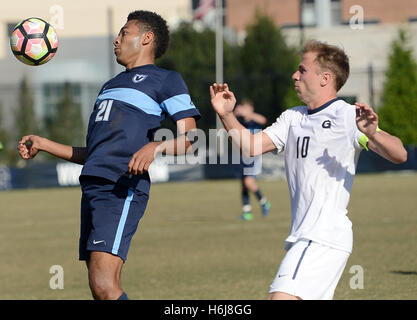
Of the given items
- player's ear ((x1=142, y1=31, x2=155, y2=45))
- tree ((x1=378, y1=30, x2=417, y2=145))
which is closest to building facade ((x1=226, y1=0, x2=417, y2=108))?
tree ((x1=378, y1=30, x2=417, y2=145))

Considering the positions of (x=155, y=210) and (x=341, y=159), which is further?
(x=155, y=210)

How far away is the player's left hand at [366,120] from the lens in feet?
16.0

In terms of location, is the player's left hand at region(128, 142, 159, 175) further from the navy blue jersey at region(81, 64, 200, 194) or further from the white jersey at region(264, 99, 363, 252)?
the white jersey at region(264, 99, 363, 252)

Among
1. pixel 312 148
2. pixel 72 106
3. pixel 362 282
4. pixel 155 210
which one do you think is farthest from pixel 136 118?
pixel 72 106

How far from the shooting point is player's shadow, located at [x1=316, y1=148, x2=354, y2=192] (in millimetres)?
5238

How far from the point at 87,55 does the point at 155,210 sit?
28527 mm

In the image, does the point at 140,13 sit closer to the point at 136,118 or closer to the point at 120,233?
the point at 136,118

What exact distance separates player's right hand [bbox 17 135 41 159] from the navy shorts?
0.58 m

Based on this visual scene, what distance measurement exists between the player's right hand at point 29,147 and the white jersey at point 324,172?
1810mm

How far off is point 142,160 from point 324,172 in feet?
3.59

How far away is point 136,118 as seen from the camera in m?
5.77

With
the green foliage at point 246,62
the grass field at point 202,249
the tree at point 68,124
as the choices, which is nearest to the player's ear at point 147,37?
the grass field at point 202,249

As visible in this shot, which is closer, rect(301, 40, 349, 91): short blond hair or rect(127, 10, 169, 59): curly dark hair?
rect(301, 40, 349, 91): short blond hair
